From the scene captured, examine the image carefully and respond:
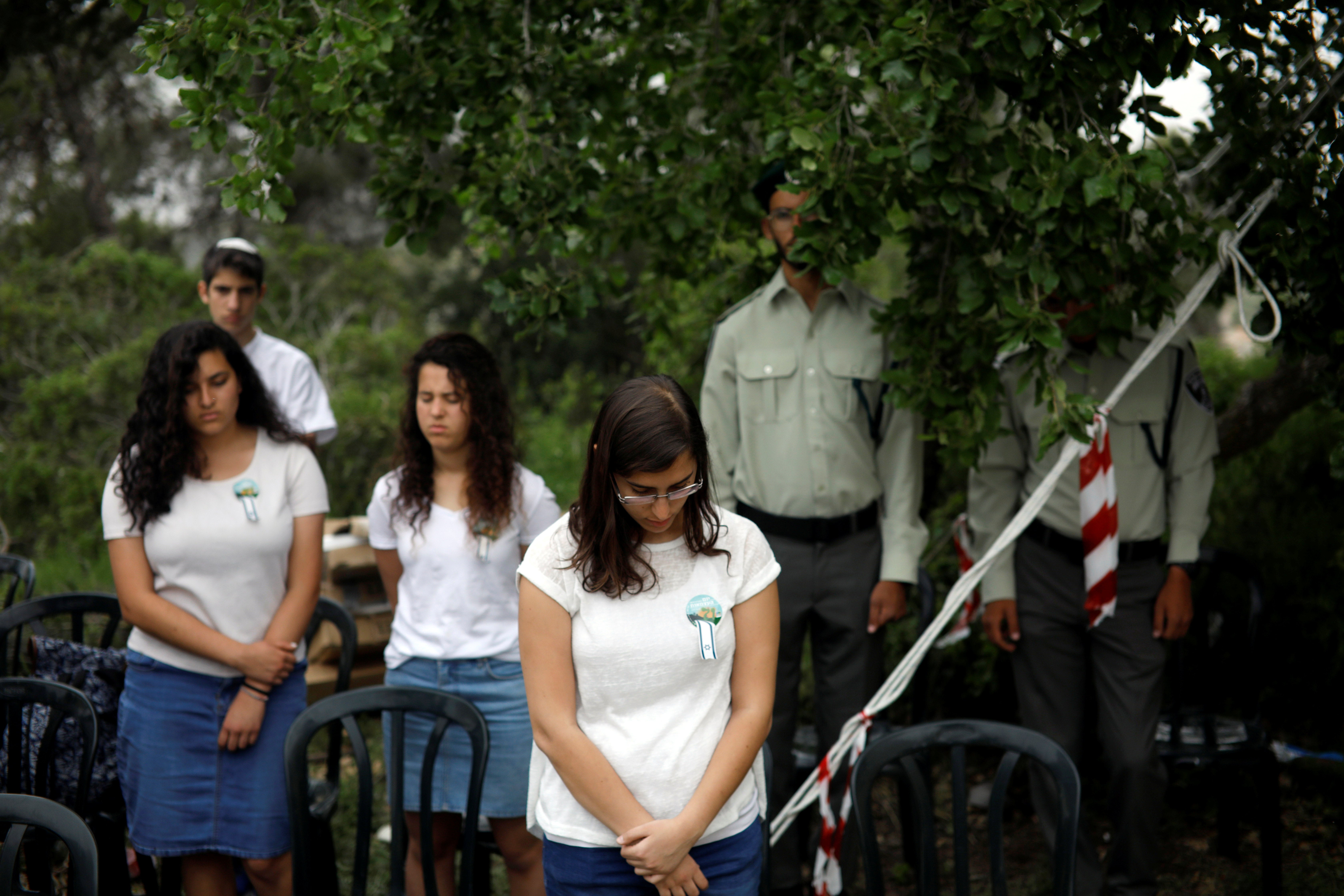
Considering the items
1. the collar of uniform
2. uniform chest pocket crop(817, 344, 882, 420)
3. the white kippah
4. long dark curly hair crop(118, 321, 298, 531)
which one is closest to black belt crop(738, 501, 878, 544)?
uniform chest pocket crop(817, 344, 882, 420)

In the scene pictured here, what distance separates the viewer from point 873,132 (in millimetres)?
2807

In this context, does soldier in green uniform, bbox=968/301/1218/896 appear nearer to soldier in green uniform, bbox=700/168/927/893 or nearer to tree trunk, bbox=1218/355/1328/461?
soldier in green uniform, bbox=700/168/927/893

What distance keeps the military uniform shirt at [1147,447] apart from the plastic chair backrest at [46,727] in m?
2.46

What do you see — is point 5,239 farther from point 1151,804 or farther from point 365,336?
point 1151,804

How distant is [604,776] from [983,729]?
960mm

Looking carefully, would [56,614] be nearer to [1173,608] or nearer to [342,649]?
[342,649]

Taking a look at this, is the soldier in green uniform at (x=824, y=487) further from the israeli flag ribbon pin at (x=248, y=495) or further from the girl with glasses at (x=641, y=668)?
the israeli flag ribbon pin at (x=248, y=495)

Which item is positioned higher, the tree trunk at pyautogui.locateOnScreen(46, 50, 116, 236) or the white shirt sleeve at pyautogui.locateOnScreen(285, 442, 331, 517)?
the tree trunk at pyautogui.locateOnScreen(46, 50, 116, 236)

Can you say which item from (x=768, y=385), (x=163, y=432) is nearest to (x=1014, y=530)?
(x=768, y=385)

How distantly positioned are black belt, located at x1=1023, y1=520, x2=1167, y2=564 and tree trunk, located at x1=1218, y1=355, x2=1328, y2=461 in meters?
1.16

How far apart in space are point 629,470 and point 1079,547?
1.79m

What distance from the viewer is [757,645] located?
208cm

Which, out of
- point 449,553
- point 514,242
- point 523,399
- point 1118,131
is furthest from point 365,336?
point 1118,131

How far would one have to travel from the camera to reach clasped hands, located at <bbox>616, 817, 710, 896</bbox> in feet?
6.29
